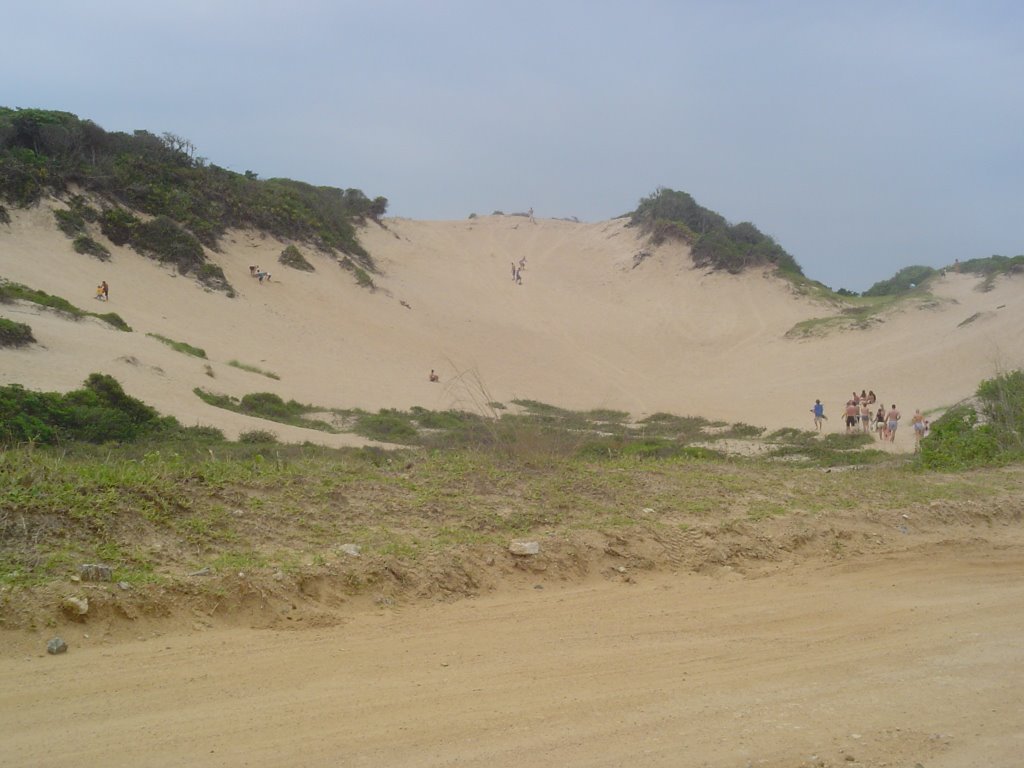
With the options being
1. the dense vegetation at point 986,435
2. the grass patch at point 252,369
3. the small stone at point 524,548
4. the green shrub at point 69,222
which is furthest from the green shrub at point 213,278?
the small stone at point 524,548

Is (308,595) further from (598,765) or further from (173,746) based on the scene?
(598,765)

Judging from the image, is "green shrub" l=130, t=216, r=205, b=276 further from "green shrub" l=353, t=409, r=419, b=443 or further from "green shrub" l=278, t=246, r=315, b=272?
"green shrub" l=353, t=409, r=419, b=443

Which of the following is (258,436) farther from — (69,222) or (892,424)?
(69,222)

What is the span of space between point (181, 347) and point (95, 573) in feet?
77.2

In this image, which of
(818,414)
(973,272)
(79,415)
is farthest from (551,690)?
(973,272)

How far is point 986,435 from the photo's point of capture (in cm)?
1416

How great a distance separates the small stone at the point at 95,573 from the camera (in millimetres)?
5102

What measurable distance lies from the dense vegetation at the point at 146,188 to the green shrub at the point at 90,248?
453 mm

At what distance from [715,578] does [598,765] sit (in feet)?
11.3

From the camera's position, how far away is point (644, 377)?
1678 inches

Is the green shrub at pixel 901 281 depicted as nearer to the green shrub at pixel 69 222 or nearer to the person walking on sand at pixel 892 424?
the person walking on sand at pixel 892 424

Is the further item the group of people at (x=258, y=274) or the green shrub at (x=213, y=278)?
the group of people at (x=258, y=274)

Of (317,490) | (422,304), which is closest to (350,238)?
(422,304)

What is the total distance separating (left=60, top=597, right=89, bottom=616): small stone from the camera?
4801 millimetres
